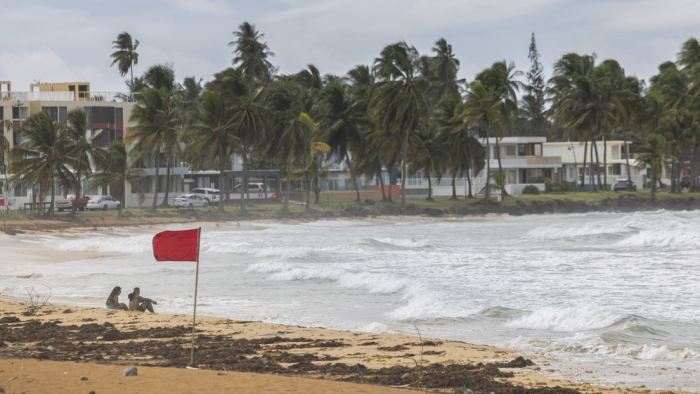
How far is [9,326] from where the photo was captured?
10617 mm

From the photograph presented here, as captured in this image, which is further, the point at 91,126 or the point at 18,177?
the point at 91,126

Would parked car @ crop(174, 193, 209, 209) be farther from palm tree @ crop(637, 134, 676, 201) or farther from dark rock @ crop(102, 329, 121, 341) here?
palm tree @ crop(637, 134, 676, 201)

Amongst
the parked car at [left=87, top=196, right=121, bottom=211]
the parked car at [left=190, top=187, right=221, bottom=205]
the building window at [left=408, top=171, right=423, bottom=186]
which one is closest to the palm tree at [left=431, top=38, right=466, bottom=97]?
the building window at [left=408, top=171, right=423, bottom=186]

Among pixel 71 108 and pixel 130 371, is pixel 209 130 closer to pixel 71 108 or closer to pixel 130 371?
pixel 71 108

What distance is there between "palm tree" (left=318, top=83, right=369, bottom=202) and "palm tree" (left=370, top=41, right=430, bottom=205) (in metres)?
2.26

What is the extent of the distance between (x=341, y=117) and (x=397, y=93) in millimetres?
4761

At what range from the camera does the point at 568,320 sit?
11.9m

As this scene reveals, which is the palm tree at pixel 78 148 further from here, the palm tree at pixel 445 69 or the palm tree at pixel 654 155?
the palm tree at pixel 654 155

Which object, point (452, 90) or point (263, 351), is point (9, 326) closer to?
point (263, 351)

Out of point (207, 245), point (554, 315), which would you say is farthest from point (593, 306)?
point (207, 245)

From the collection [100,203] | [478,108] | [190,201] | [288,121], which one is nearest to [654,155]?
[478,108]

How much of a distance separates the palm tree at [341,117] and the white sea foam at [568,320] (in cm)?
3853

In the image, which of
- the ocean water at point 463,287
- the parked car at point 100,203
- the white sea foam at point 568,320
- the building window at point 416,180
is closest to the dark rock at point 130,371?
the ocean water at point 463,287

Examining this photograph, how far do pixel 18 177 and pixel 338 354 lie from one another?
34.1m
